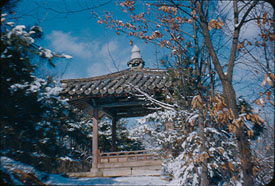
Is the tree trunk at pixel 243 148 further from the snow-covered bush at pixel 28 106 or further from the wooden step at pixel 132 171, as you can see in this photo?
the wooden step at pixel 132 171

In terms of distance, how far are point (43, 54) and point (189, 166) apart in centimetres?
293

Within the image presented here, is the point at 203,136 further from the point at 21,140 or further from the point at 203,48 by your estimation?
the point at 21,140

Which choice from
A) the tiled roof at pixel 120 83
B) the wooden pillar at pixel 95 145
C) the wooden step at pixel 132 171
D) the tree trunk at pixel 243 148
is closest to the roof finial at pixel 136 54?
the tiled roof at pixel 120 83

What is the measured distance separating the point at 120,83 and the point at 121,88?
291 millimetres

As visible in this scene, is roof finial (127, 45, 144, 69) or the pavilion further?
roof finial (127, 45, 144, 69)

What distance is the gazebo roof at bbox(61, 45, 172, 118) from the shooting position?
4742mm

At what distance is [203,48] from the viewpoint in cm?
368

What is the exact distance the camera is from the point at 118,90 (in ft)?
15.8

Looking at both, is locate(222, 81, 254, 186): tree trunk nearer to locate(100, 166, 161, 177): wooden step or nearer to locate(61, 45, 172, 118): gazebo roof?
locate(61, 45, 172, 118): gazebo roof

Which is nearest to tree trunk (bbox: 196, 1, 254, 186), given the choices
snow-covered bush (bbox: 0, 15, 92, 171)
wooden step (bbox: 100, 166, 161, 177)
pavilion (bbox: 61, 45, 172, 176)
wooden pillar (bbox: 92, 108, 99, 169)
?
pavilion (bbox: 61, 45, 172, 176)

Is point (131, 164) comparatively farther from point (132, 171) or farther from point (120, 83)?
point (120, 83)

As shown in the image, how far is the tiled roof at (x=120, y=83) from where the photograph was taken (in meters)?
4.76

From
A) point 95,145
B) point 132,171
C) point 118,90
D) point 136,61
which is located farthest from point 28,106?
point 136,61

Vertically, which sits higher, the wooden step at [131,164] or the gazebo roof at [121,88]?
the gazebo roof at [121,88]
